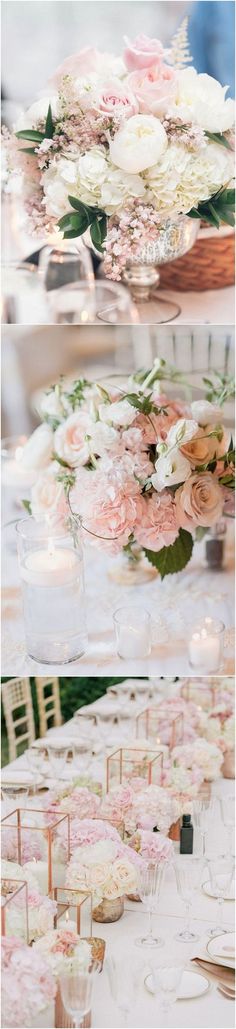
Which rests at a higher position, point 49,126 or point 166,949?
point 49,126

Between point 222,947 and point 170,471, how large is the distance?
55 centimetres

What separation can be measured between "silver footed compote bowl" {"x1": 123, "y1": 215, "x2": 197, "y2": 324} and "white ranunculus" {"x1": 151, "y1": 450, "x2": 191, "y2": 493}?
227 mm

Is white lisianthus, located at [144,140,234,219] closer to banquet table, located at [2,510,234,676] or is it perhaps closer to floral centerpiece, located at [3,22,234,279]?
floral centerpiece, located at [3,22,234,279]

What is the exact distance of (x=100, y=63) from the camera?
118cm

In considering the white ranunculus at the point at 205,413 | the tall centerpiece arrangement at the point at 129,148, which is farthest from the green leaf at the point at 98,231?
the white ranunculus at the point at 205,413

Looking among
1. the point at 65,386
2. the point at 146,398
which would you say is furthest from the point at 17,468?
the point at 146,398

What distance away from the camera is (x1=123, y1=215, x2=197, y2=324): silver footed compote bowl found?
4.06 feet

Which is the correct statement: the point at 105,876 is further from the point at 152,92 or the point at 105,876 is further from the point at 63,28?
the point at 63,28

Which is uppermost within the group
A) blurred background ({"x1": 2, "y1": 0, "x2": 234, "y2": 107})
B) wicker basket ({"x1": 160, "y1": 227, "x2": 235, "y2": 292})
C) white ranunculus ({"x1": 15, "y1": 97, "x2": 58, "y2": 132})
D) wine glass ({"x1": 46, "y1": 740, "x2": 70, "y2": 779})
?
blurred background ({"x1": 2, "y1": 0, "x2": 234, "y2": 107})

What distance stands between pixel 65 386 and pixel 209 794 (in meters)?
0.60

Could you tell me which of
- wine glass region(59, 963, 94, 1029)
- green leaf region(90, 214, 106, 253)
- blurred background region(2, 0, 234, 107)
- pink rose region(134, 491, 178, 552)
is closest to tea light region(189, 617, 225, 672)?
pink rose region(134, 491, 178, 552)

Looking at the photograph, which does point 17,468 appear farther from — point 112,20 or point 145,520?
point 112,20

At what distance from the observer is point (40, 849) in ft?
4.49

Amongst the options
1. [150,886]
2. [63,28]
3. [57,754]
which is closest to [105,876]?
[150,886]
